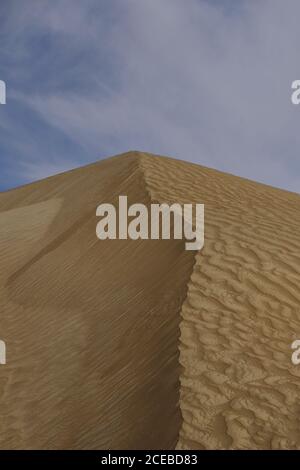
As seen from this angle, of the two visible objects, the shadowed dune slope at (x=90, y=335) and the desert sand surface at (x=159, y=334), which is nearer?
the desert sand surface at (x=159, y=334)

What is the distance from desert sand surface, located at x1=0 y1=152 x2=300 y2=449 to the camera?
16.8 feet

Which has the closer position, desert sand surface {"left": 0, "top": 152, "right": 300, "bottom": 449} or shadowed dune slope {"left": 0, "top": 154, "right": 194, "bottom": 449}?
desert sand surface {"left": 0, "top": 152, "right": 300, "bottom": 449}

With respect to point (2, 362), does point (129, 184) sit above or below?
above

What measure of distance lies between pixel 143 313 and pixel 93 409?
5.68 feet

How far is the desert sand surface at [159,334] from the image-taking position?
5109mm

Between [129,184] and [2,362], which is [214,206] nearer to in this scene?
[129,184]

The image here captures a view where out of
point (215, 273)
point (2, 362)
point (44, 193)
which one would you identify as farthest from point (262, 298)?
point (44, 193)

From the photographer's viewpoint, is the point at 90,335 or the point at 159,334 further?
the point at 90,335

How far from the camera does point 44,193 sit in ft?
61.9

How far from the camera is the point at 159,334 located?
6.65 metres

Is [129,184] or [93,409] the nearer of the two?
[93,409]
